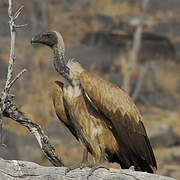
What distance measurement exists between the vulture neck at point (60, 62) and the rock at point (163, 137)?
44.3 feet

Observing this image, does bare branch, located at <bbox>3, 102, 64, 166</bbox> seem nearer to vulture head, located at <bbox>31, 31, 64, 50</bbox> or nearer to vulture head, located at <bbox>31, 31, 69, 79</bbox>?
vulture head, located at <bbox>31, 31, 69, 79</bbox>

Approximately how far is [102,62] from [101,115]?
22.4m

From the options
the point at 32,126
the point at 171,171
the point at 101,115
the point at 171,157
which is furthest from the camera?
the point at 171,157

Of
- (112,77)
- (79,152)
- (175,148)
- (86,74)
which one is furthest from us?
(112,77)

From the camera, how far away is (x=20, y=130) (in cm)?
2183

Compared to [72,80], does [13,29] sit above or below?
above

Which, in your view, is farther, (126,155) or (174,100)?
(174,100)

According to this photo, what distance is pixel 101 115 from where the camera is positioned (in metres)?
9.88

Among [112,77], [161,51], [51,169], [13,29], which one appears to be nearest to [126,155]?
[51,169]

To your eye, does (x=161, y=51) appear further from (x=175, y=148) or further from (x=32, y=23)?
(x=175, y=148)

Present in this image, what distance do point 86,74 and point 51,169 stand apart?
4.91ft

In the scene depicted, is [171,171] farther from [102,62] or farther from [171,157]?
[102,62]

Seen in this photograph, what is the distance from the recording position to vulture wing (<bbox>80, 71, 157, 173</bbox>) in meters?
9.62

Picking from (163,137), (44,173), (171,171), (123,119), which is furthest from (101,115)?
(163,137)
